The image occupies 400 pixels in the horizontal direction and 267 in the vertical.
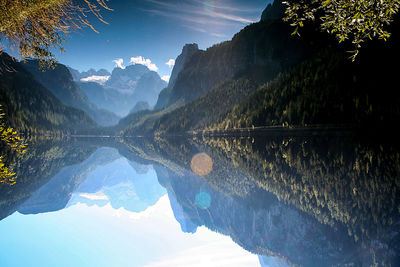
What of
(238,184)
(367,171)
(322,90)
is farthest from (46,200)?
(322,90)

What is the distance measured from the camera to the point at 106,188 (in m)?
29.2

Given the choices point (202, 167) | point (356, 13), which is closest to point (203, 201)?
point (356, 13)

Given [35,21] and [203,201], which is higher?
[35,21]

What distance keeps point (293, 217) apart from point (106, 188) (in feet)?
82.4

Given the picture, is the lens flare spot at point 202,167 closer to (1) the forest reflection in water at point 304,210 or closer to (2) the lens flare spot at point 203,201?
(1) the forest reflection in water at point 304,210

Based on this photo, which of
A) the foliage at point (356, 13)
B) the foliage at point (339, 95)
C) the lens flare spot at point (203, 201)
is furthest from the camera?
the foliage at point (339, 95)

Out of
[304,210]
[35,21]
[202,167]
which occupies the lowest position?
[202,167]

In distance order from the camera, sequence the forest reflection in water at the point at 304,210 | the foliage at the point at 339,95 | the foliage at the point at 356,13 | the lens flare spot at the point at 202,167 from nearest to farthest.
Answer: the forest reflection in water at the point at 304,210
the foliage at the point at 356,13
the lens flare spot at the point at 202,167
the foliage at the point at 339,95

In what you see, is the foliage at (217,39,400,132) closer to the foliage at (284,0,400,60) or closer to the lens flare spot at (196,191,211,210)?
the lens flare spot at (196,191,211,210)

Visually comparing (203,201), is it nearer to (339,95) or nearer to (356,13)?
(356,13)

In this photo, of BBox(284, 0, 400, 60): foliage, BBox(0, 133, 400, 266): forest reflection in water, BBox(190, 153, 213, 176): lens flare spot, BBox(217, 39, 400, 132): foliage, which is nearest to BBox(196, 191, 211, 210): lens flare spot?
BBox(0, 133, 400, 266): forest reflection in water

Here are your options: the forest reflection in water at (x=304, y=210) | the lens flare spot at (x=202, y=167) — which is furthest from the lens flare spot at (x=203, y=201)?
the lens flare spot at (x=202, y=167)

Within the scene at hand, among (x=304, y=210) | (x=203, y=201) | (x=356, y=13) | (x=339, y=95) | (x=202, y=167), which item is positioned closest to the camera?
(x=356, y=13)

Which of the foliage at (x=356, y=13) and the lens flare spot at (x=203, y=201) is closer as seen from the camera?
the foliage at (x=356, y=13)
